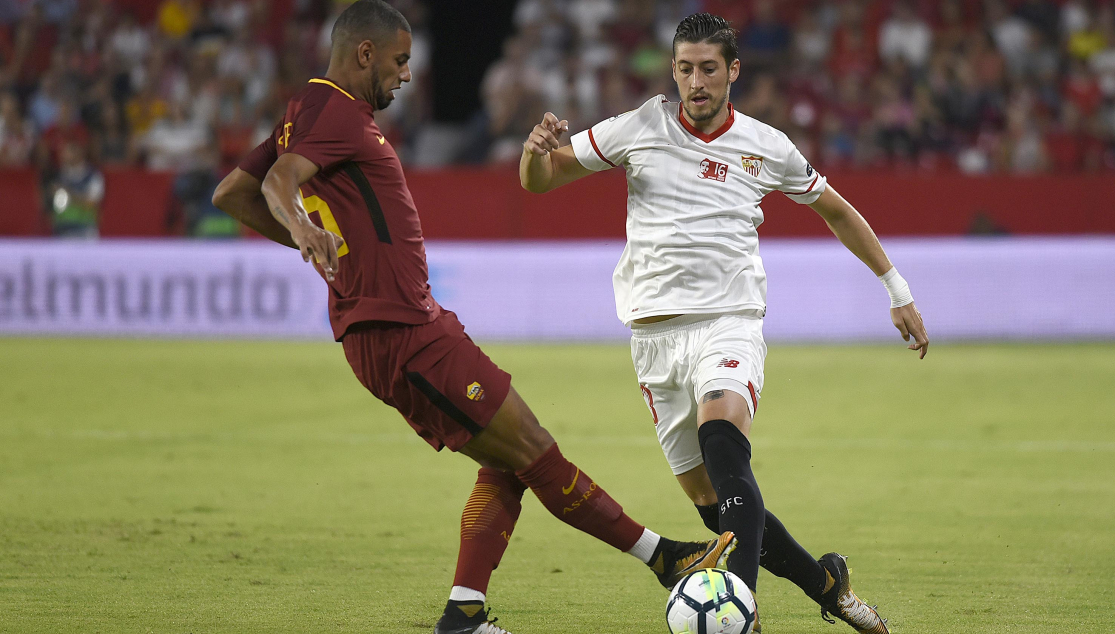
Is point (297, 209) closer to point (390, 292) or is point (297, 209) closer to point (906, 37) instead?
point (390, 292)

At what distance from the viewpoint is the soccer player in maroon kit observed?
404cm

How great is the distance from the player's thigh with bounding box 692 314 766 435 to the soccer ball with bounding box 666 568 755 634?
55 cm

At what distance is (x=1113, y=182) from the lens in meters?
14.7

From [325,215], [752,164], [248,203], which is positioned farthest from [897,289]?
[248,203]

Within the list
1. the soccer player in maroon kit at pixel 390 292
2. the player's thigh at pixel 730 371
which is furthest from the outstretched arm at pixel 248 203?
the player's thigh at pixel 730 371

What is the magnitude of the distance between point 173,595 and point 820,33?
1513 cm

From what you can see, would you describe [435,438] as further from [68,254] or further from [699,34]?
[68,254]

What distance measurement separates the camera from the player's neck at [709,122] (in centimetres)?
459

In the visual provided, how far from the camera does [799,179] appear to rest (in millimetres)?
4680

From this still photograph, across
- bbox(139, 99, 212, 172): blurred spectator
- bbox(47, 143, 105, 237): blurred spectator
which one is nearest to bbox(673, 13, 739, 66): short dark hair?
bbox(139, 99, 212, 172): blurred spectator

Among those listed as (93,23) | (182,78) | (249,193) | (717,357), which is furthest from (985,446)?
(93,23)

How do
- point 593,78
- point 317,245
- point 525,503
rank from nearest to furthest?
1. point 317,245
2. point 525,503
3. point 593,78

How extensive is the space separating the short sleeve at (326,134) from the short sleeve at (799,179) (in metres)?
Result: 1.63

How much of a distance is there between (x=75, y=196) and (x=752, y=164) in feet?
41.9
